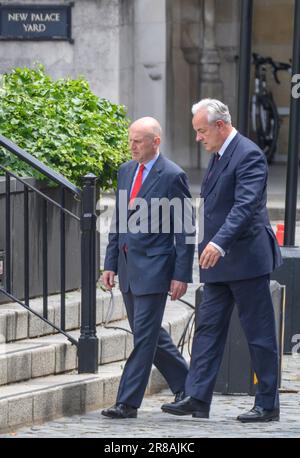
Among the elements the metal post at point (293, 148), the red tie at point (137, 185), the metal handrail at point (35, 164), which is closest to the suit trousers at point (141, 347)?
the red tie at point (137, 185)

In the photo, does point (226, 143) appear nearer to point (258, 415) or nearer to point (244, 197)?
point (244, 197)

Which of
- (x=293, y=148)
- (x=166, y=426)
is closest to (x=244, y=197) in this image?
(x=166, y=426)

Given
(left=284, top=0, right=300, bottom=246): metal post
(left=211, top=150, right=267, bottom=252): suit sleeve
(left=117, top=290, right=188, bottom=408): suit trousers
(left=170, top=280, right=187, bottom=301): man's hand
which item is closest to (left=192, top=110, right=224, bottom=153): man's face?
(left=211, top=150, right=267, bottom=252): suit sleeve

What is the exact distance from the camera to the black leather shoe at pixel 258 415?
8.27 m

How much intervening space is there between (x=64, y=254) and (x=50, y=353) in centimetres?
60

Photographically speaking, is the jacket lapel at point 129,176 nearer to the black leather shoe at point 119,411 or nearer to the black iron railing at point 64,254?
the black iron railing at point 64,254

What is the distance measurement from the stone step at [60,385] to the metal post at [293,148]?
162cm

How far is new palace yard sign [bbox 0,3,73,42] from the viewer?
66.9ft

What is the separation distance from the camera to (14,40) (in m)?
20.6

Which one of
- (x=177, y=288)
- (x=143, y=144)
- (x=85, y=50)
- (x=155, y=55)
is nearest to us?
(x=177, y=288)

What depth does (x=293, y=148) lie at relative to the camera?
1036cm

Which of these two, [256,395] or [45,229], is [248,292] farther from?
[45,229]
